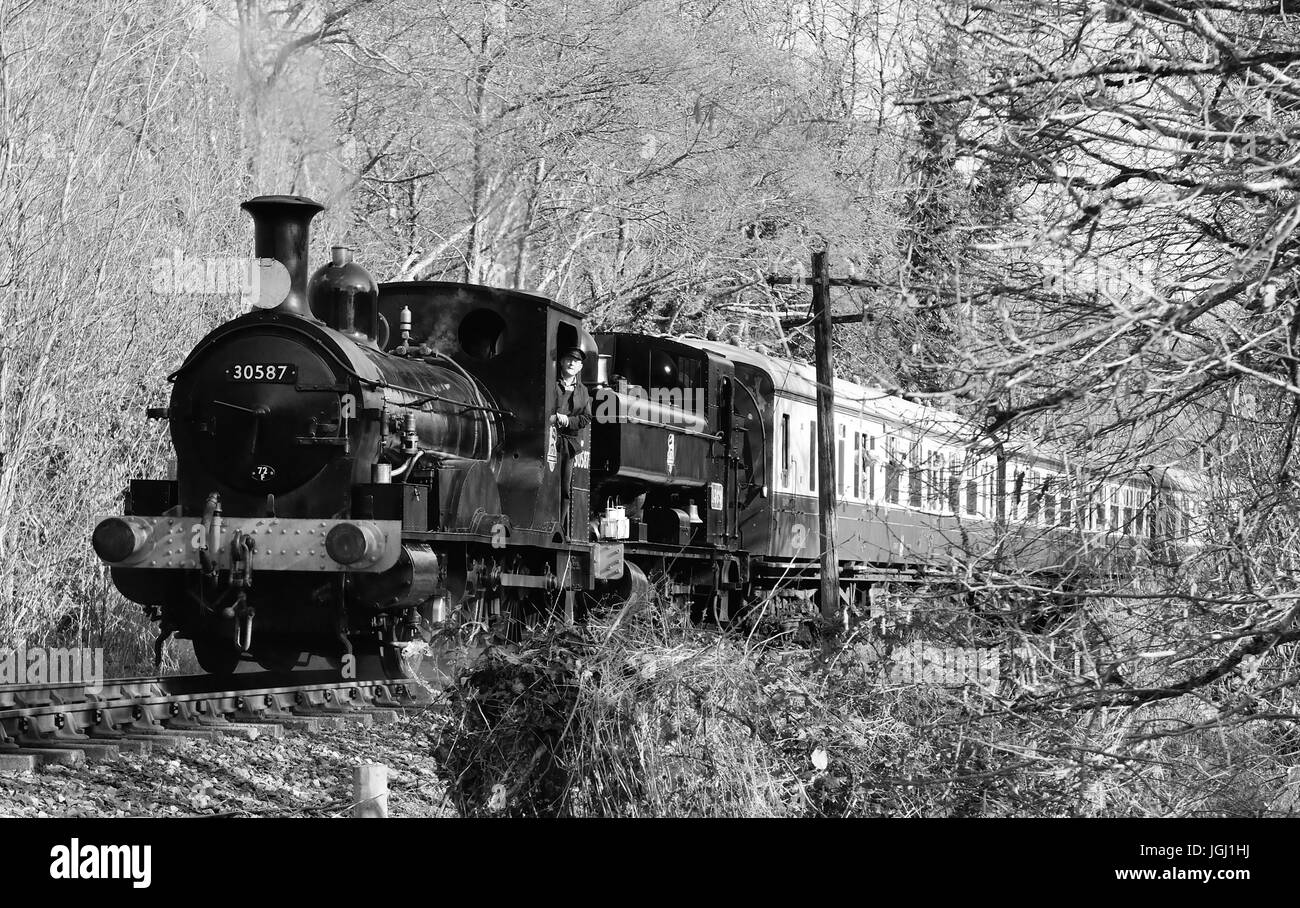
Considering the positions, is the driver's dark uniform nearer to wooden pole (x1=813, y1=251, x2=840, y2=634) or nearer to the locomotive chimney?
wooden pole (x1=813, y1=251, x2=840, y2=634)

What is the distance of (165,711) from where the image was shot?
10125 mm

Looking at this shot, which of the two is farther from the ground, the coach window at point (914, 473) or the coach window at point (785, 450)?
the coach window at point (785, 450)

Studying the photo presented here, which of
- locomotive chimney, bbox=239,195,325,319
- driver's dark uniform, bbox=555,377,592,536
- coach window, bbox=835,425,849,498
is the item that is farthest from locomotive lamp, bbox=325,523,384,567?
Result: coach window, bbox=835,425,849,498

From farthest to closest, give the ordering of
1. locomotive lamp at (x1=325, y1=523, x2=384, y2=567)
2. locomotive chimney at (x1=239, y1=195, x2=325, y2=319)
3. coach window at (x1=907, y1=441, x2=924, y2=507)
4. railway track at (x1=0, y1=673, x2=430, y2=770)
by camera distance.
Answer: locomotive chimney at (x1=239, y1=195, x2=325, y2=319), locomotive lamp at (x1=325, y1=523, x2=384, y2=567), railway track at (x1=0, y1=673, x2=430, y2=770), coach window at (x1=907, y1=441, x2=924, y2=507)

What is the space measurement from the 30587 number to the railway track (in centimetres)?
223

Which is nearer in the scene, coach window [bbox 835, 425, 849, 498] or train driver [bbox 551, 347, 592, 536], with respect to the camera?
train driver [bbox 551, 347, 592, 536]

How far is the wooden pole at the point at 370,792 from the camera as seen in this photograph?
6.72 metres

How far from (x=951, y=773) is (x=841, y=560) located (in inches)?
439

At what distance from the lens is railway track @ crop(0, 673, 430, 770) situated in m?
9.04

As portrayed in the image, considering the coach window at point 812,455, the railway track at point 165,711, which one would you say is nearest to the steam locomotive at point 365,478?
the railway track at point 165,711

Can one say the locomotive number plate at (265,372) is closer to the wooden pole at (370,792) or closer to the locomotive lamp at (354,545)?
the locomotive lamp at (354,545)

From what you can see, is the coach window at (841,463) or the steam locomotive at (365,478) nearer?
the steam locomotive at (365,478)

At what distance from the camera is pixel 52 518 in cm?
1437

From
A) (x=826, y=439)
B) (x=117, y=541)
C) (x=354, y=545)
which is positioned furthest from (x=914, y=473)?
(x=826, y=439)
